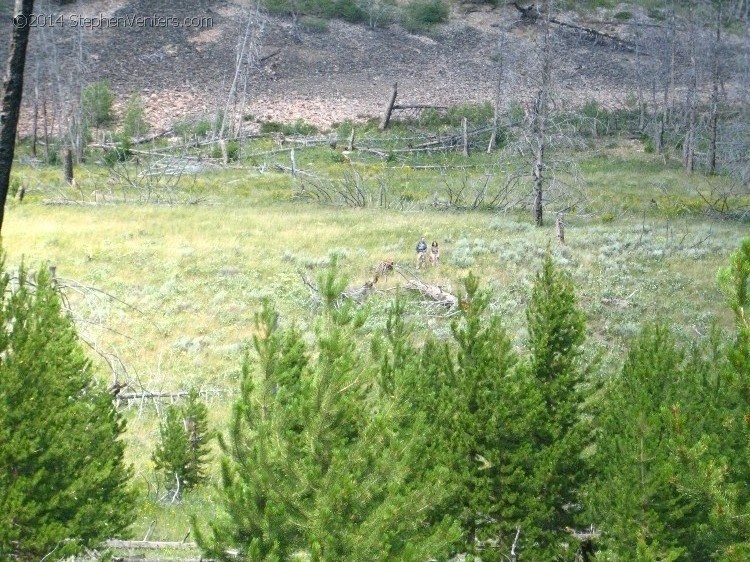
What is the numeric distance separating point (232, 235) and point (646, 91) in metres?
39.2

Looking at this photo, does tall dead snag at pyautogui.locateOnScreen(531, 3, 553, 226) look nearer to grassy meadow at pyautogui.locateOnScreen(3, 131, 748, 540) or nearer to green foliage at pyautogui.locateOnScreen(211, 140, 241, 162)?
grassy meadow at pyautogui.locateOnScreen(3, 131, 748, 540)

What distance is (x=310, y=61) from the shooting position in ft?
184

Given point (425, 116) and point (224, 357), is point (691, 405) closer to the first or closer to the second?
point (224, 357)

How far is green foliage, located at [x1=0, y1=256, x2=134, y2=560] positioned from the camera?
6.72 metres

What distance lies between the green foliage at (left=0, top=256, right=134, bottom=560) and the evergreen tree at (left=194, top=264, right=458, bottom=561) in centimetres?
139

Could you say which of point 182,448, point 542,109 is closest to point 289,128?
point 542,109

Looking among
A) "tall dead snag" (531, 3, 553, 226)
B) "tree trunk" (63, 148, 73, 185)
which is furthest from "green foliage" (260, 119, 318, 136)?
"tall dead snag" (531, 3, 553, 226)

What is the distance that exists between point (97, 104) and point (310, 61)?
15000 millimetres

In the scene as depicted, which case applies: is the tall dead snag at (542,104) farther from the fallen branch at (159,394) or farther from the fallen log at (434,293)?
the fallen branch at (159,394)

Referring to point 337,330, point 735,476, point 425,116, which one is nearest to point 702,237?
point 735,476

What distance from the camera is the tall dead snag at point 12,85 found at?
22.4 ft

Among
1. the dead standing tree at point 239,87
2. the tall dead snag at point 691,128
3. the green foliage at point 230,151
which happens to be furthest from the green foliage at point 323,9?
the tall dead snag at point 691,128

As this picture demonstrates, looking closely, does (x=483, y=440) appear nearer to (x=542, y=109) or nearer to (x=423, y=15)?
(x=542, y=109)

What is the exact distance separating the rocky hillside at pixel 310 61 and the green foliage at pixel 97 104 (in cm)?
172
